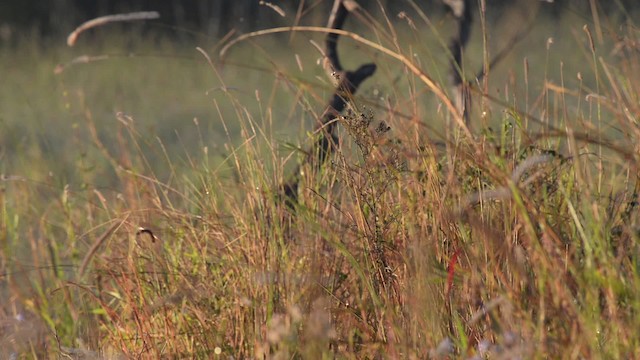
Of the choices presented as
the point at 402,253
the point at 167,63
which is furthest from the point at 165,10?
the point at 402,253

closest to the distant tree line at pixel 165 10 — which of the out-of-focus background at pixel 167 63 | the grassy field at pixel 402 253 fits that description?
the out-of-focus background at pixel 167 63

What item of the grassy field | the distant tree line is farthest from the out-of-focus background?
the grassy field

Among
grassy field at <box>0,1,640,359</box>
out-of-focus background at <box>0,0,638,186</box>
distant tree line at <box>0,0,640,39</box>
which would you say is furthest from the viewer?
distant tree line at <box>0,0,640,39</box>

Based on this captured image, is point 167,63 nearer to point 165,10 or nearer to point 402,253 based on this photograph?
point 165,10

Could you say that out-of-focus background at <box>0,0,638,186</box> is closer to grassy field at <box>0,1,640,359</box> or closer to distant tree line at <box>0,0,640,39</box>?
distant tree line at <box>0,0,640,39</box>

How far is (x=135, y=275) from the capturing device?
220 centimetres

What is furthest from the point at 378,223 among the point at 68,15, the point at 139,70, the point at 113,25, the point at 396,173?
the point at 68,15

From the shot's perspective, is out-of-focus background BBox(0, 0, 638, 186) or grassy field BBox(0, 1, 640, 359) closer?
grassy field BBox(0, 1, 640, 359)

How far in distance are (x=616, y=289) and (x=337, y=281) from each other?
660 millimetres

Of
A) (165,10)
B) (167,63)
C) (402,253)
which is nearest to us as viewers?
(402,253)

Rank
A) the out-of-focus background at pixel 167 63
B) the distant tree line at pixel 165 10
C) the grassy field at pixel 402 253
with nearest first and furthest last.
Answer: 1. the grassy field at pixel 402 253
2. the out-of-focus background at pixel 167 63
3. the distant tree line at pixel 165 10

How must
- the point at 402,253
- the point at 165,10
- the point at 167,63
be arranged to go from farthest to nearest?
the point at 165,10 < the point at 167,63 < the point at 402,253

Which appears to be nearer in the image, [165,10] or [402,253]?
[402,253]

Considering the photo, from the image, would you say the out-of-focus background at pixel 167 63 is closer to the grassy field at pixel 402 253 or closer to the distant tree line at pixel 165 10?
the distant tree line at pixel 165 10
